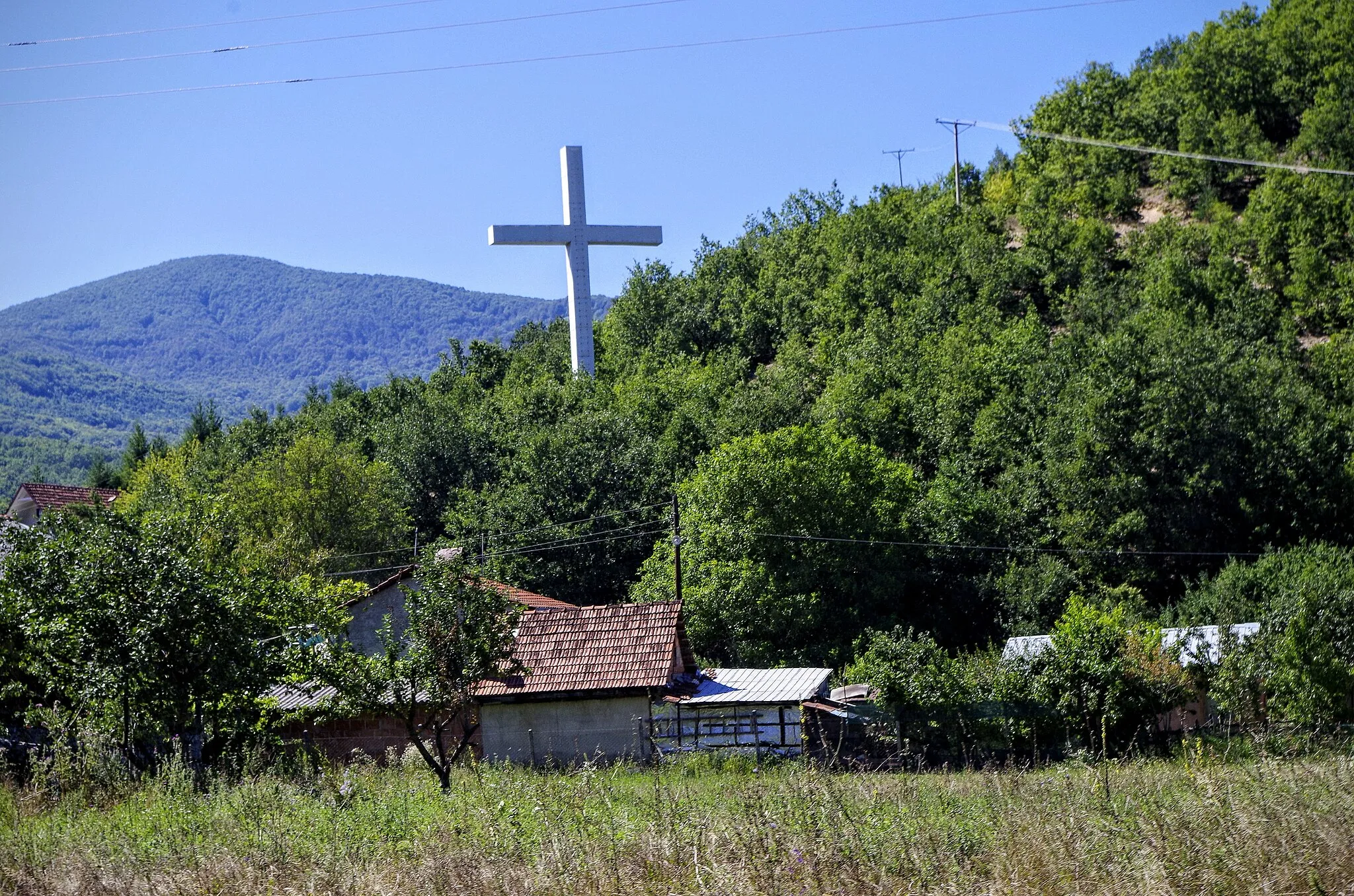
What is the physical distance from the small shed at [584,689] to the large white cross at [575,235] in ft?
63.0

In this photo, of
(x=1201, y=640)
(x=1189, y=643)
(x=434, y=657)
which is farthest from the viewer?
(x=1189, y=643)

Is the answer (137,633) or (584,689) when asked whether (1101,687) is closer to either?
(584,689)

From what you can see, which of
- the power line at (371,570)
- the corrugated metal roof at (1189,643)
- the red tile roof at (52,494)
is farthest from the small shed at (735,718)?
the red tile roof at (52,494)

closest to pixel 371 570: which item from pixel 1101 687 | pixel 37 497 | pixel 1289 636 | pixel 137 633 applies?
pixel 37 497

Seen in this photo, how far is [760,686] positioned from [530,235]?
2095 centimetres

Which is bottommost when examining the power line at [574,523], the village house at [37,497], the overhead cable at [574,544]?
the overhead cable at [574,544]

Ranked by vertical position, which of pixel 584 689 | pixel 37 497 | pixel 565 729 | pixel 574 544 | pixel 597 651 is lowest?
pixel 565 729

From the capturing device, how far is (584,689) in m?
25.4

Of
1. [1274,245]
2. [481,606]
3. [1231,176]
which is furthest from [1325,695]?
[1231,176]

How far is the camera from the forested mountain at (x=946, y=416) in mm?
40125

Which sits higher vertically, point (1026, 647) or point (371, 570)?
point (371, 570)

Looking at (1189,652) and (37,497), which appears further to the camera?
(37,497)

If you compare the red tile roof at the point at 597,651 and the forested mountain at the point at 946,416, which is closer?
the red tile roof at the point at 597,651

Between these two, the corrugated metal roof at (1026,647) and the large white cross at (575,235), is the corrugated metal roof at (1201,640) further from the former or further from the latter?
the large white cross at (575,235)
